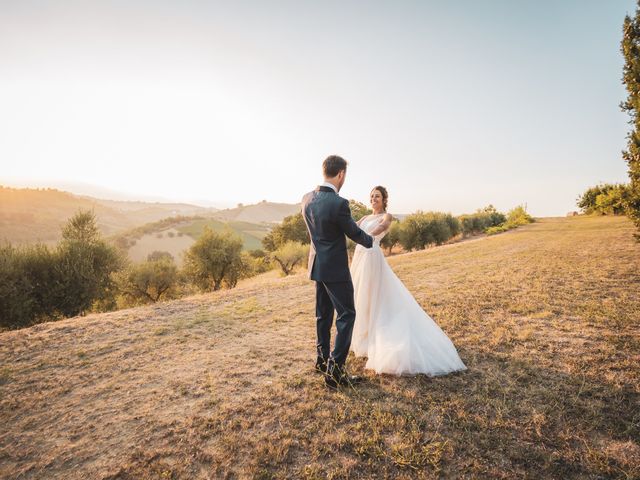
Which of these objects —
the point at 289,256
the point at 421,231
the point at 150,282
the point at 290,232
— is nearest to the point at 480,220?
the point at 421,231

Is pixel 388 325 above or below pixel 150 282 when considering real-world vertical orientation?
above

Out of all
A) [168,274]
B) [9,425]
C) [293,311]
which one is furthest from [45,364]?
[168,274]

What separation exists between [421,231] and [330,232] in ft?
151

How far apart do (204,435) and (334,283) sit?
2.48 m

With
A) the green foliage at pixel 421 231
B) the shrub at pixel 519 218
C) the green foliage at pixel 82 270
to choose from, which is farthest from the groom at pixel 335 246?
the shrub at pixel 519 218

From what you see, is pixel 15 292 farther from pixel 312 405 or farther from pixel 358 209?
pixel 358 209

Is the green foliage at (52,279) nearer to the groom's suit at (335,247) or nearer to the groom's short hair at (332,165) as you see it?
the groom's suit at (335,247)

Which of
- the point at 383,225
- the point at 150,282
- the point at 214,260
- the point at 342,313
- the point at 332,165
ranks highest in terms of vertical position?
the point at 332,165

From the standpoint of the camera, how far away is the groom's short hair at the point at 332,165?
412 cm

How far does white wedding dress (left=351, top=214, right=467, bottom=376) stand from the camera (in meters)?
4.45

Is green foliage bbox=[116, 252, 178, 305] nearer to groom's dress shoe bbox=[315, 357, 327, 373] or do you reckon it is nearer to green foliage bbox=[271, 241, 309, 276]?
green foliage bbox=[271, 241, 309, 276]

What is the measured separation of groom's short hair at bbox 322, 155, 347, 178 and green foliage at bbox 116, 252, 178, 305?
2769 cm

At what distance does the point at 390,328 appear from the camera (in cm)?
480

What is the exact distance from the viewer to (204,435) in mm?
3432
